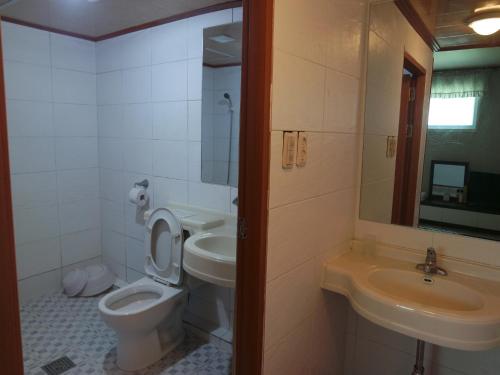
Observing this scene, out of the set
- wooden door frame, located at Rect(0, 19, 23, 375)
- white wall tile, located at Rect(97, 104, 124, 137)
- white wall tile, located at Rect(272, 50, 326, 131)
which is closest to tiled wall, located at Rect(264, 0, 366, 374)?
white wall tile, located at Rect(272, 50, 326, 131)

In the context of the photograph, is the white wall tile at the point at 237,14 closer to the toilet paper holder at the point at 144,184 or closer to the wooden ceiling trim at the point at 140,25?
the wooden ceiling trim at the point at 140,25

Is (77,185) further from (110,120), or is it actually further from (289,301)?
(289,301)

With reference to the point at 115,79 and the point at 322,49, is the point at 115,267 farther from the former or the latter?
the point at 322,49

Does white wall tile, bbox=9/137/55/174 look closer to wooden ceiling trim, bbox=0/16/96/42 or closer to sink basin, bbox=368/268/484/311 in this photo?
wooden ceiling trim, bbox=0/16/96/42

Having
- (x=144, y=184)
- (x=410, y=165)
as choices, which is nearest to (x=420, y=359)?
(x=410, y=165)

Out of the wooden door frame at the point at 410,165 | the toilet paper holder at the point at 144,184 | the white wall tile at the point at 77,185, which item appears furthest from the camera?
the white wall tile at the point at 77,185

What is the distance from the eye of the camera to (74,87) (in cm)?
290

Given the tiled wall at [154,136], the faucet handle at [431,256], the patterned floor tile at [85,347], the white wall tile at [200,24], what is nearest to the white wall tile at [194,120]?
the tiled wall at [154,136]

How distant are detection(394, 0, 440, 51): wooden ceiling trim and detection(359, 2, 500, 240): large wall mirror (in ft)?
0.09

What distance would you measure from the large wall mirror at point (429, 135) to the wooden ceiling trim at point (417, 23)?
0.09 feet

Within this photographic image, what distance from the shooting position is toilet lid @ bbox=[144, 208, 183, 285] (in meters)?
A: 2.24

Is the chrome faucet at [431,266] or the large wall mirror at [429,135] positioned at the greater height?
the large wall mirror at [429,135]

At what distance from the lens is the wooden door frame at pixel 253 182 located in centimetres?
110

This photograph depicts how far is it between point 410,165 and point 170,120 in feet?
4.95
